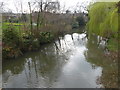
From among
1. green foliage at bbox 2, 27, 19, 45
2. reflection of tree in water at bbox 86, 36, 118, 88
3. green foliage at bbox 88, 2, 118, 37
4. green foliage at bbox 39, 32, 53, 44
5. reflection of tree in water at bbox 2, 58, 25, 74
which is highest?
green foliage at bbox 88, 2, 118, 37

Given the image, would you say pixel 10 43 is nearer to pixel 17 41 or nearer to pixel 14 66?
pixel 17 41

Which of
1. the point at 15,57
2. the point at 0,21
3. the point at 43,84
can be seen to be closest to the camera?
the point at 43,84

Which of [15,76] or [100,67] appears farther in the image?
[100,67]

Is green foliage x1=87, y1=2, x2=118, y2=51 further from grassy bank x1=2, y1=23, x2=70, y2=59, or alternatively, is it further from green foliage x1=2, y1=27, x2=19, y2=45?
green foliage x1=2, y1=27, x2=19, y2=45

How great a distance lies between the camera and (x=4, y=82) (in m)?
9.43

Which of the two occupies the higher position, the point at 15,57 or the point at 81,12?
the point at 81,12

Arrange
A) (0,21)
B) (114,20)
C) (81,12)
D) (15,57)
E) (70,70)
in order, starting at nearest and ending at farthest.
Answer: (70,70) → (114,20) → (15,57) → (0,21) → (81,12)

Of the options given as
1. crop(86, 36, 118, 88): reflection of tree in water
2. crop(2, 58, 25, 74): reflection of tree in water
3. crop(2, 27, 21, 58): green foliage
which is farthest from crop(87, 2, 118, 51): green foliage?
crop(2, 27, 21, 58): green foliage

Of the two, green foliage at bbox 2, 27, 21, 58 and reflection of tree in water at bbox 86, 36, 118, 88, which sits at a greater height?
green foliage at bbox 2, 27, 21, 58

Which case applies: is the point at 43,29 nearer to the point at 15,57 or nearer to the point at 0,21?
the point at 0,21

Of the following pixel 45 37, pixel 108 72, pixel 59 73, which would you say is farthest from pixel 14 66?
pixel 45 37

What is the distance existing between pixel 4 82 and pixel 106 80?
546 centimetres

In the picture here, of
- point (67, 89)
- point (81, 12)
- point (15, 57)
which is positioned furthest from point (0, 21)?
point (81, 12)

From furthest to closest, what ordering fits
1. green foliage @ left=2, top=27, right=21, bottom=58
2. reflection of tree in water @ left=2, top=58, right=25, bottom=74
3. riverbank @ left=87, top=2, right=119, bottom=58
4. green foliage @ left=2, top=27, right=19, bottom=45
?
riverbank @ left=87, top=2, right=119, bottom=58 → green foliage @ left=2, top=27, right=19, bottom=45 → green foliage @ left=2, top=27, right=21, bottom=58 → reflection of tree in water @ left=2, top=58, right=25, bottom=74
